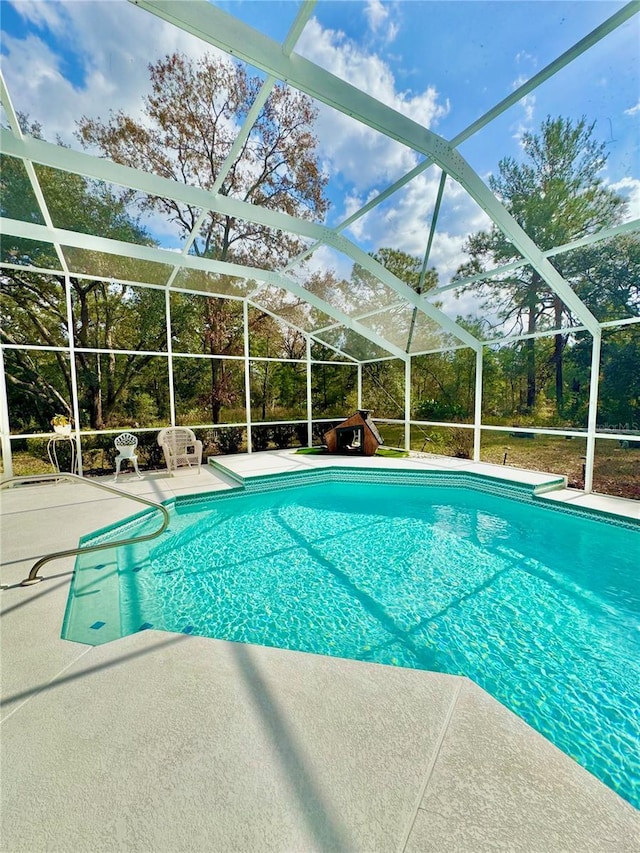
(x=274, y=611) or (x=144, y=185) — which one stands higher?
(x=144, y=185)

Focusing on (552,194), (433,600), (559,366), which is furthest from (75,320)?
(559,366)

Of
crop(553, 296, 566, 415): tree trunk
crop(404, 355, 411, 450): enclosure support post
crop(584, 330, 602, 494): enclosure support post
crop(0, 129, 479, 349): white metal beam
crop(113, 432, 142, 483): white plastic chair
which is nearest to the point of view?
crop(0, 129, 479, 349): white metal beam

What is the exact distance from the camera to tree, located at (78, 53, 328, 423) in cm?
359

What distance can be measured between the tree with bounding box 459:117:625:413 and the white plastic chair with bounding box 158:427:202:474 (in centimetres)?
654

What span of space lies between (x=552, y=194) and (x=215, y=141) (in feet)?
14.6

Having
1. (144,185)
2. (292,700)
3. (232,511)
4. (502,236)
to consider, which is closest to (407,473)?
(232,511)

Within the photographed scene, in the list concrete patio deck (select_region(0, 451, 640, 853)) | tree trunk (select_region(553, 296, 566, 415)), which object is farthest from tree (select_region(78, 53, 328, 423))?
tree trunk (select_region(553, 296, 566, 415))

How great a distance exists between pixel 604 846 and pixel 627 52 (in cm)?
575

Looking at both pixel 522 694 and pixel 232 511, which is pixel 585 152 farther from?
pixel 232 511

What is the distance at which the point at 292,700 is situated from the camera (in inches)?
68.2

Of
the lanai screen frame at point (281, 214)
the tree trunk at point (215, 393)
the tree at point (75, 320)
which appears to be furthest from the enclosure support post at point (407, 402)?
the tree at point (75, 320)

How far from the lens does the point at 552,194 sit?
4641mm

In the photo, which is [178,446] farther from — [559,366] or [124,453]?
[559,366]

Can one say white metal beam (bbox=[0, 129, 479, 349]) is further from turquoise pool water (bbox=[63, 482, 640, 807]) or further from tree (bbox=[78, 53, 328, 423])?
turquoise pool water (bbox=[63, 482, 640, 807])
